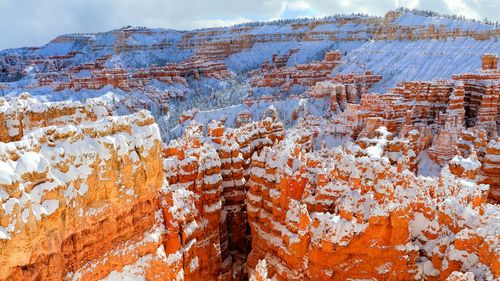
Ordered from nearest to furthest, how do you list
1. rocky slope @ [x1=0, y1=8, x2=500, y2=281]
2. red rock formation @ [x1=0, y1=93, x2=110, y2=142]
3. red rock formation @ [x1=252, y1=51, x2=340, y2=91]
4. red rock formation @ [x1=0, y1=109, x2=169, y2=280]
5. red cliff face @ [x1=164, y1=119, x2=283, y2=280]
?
red rock formation @ [x1=0, y1=109, x2=169, y2=280] → rocky slope @ [x1=0, y1=8, x2=500, y2=281] → red rock formation @ [x1=0, y1=93, x2=110, y2=142] → red cliff face @ [x1=164, y1=119, x2=283, y2=280] → red rock formation @ [x1=252, y1=51, x2=340, y2=91]

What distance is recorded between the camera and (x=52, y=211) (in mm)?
4086

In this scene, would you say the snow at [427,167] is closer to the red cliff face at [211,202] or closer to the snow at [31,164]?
the red cliff face at [211,202]

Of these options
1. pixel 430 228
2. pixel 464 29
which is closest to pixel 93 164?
pixel 430 228

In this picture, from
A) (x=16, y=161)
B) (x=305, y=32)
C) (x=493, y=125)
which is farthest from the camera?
(x=305, y=32)

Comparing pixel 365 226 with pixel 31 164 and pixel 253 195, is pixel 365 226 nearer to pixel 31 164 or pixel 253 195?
pixel 253 195

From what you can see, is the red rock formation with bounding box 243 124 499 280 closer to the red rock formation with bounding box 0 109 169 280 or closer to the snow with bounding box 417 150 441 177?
the red rock formation with bounding box 0 109 169 280

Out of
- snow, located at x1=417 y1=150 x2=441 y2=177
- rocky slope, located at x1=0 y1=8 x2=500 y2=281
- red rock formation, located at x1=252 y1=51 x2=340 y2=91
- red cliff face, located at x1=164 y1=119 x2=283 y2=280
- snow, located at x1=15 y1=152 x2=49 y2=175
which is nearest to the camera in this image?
snow, located at x1=15 y1=152 x2=49 y2=175

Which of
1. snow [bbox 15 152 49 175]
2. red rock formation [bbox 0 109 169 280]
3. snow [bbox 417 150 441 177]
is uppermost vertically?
snow [bbox 15 152 49 175]

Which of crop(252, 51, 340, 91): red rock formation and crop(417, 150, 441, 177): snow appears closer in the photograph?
crop(417, 150, 441, 177): snow

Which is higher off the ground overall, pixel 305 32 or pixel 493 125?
pixel 305 32

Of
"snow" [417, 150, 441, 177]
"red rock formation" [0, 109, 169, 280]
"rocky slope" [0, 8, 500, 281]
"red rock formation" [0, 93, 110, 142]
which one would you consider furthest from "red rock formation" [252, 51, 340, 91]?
"red rock formation" [0, 109, 169, 280]

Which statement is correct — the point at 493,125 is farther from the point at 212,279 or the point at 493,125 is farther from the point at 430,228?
the point at 212,279

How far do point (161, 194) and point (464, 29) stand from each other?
43977 millimetres

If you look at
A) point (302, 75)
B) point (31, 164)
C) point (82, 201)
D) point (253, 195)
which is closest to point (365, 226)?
point (253, 195)
